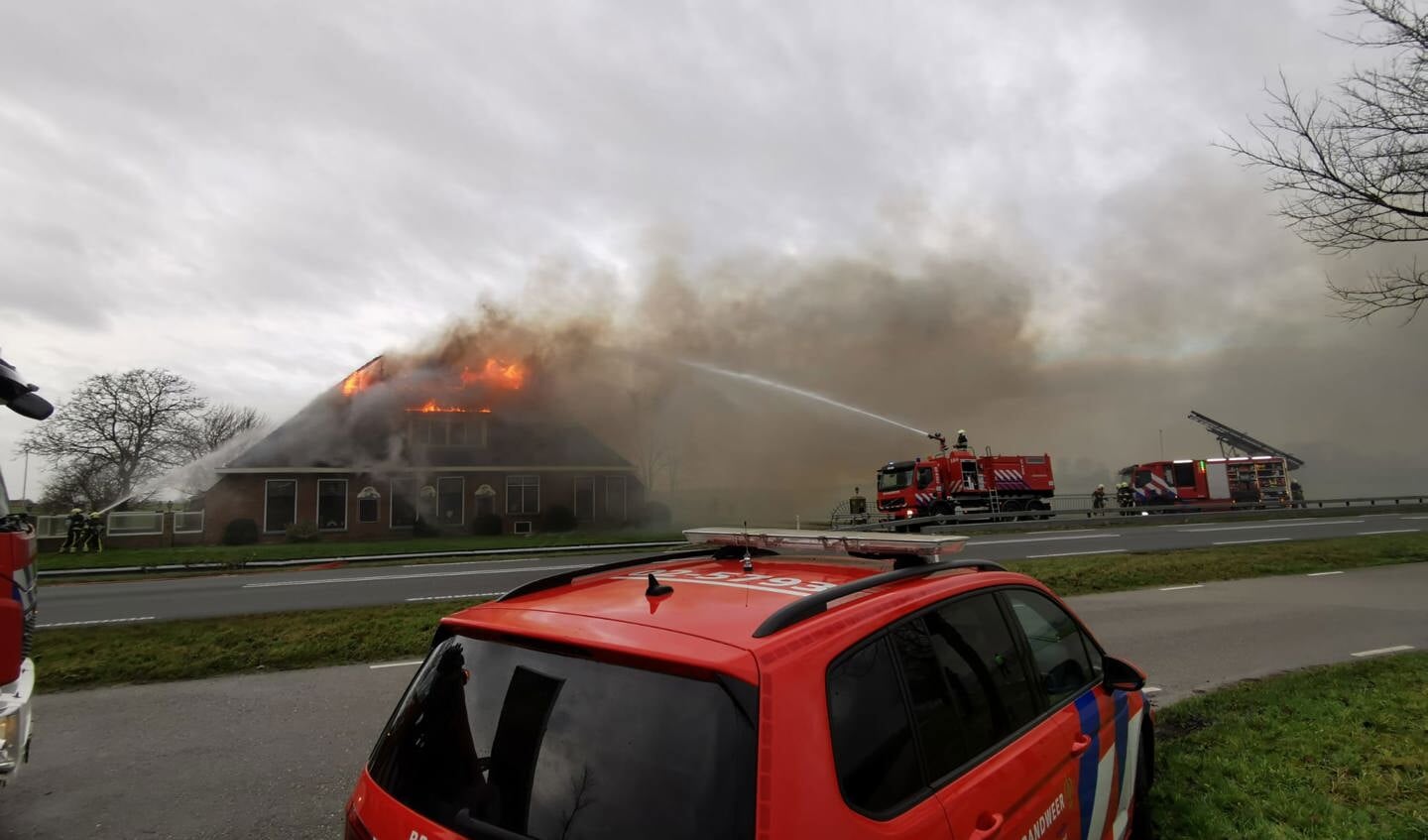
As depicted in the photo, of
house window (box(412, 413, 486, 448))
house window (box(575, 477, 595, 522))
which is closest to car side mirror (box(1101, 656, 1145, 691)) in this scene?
house window (box(412, 413, 486, 448))

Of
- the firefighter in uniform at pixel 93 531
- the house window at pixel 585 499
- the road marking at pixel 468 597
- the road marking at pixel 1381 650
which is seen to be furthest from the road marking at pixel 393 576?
the house window at pixel 585 499

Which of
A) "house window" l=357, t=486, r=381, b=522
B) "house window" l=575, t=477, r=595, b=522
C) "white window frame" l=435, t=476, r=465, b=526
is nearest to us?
"house window" l=357, t=486, r=381, b=522

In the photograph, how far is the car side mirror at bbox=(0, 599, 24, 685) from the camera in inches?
130

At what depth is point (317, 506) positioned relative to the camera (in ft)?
98.6

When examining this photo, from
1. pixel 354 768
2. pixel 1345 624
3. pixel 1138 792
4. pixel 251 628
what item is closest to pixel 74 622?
pixel 251 628

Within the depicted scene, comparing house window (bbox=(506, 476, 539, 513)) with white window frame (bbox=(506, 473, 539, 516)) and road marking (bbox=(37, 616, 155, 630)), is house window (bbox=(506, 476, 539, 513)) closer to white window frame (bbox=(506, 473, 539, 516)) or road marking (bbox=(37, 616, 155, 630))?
white window frame (bbox=(506, 473, 539, 516))

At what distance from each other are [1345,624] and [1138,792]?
720 cm

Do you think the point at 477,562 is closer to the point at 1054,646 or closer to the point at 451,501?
the point at 451,501

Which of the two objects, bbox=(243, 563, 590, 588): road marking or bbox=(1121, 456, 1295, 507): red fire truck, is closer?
bbox=(243, 563, 590, 588): road marking

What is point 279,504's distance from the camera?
29.7 m

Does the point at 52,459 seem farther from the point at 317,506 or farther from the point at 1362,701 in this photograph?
the point at 1362,701

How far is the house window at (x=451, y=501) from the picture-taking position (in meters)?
31.9

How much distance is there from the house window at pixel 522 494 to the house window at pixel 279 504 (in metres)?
8.30

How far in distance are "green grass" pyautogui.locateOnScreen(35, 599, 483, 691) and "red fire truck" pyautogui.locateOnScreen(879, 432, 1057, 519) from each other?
1973cm
